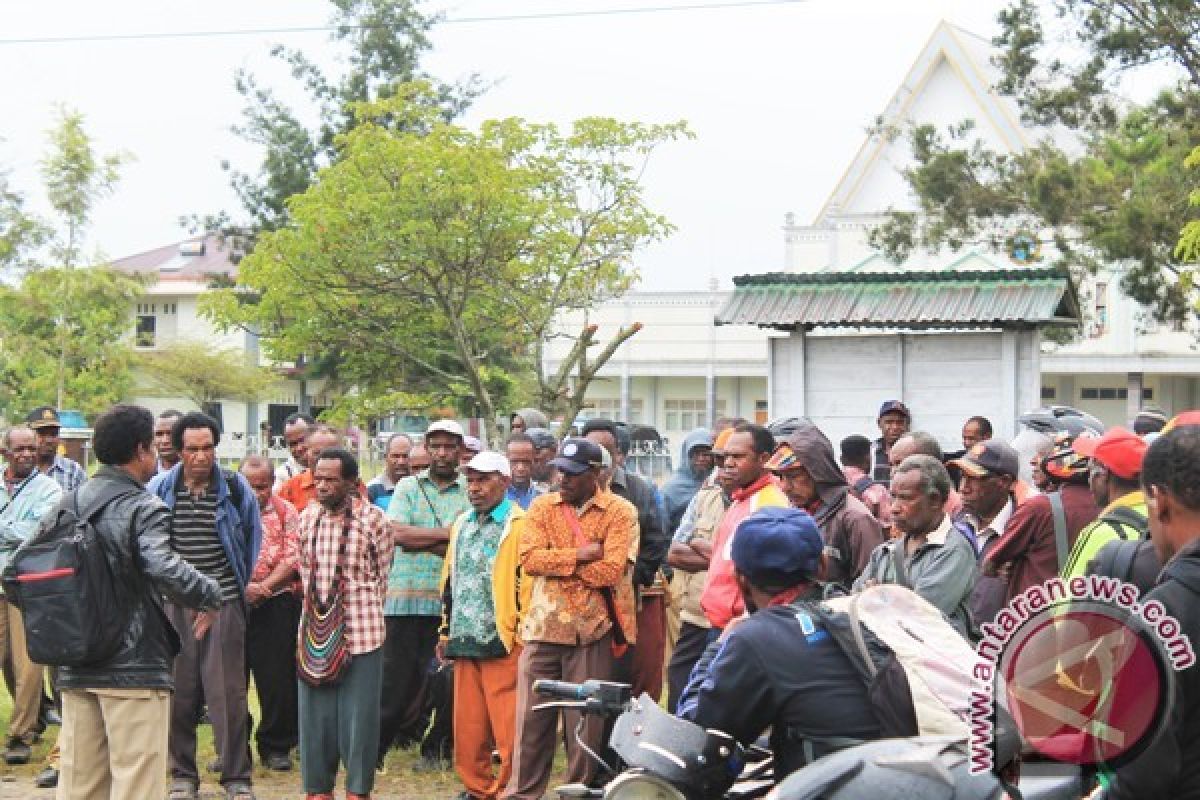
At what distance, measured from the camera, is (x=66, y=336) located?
41.9m

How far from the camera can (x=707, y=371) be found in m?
51.9

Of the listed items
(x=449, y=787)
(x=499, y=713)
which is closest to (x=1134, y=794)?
(x=499, y=713)

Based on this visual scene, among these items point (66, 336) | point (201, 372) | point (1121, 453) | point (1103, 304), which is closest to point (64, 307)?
point (66, 336)

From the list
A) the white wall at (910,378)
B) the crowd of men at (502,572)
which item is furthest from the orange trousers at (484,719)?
the white wall at (910,378)

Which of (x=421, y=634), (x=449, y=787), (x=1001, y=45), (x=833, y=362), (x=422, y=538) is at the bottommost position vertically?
(x=449, y=787)

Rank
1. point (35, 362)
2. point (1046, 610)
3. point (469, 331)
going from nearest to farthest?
1. point (1046, 610)
2. point (469, 331)
3. point (35, 362)

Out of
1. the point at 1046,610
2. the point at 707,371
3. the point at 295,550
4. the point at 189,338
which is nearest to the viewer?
the point at 1046,610

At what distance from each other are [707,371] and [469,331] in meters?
25.0

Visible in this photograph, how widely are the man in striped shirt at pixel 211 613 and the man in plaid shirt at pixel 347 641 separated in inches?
29.2

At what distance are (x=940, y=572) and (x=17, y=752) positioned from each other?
21.9 ft

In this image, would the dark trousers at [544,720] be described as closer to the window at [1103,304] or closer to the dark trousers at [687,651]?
the dark trousers at [687,651]

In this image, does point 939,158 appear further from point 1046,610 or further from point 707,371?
point 707,371

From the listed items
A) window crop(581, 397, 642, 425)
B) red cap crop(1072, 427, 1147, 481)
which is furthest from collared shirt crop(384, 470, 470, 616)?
window crop(581, 397, 642, 425)

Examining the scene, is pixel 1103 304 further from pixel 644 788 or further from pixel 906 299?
pixel 644 788
